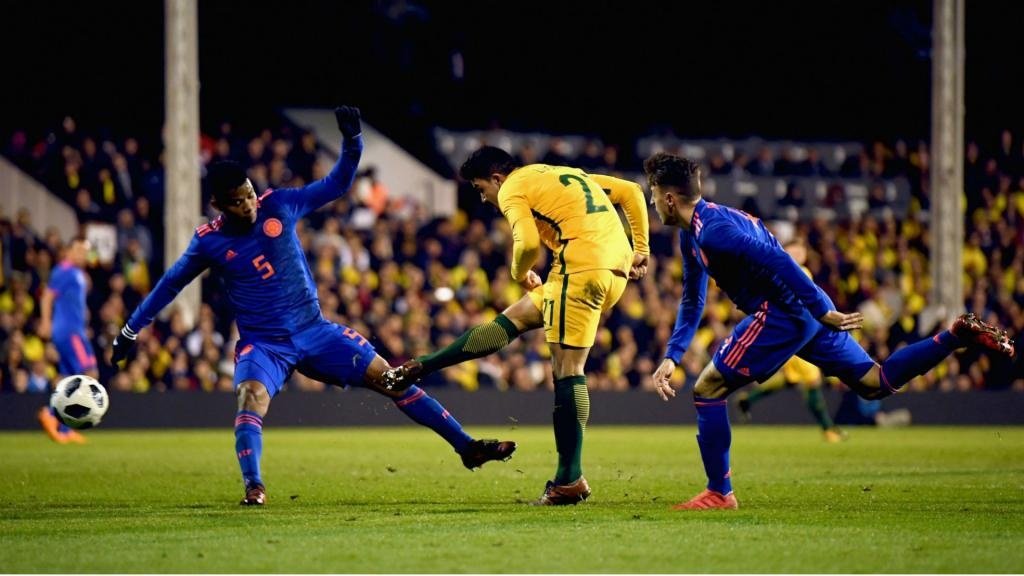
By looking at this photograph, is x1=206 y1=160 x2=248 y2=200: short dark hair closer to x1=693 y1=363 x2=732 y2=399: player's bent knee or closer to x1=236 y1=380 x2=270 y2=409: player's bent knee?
x1=236 y1=380 x2=270 y2=409: player's bent knee

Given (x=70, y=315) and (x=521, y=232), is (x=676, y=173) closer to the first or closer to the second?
(x=521, y=232)

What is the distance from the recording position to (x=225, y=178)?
29.2ft

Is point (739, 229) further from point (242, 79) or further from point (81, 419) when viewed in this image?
point (242, 79)

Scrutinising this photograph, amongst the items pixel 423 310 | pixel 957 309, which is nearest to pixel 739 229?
pixel 423 310

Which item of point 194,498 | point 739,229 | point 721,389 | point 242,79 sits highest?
point 242,79

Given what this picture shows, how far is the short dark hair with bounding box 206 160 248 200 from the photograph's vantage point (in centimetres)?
892

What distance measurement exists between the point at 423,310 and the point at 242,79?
7.83 metres

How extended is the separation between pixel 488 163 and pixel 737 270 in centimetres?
157

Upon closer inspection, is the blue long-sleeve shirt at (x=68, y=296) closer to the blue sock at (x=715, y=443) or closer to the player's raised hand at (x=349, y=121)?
the player's raised hand at (x=349, y=121)

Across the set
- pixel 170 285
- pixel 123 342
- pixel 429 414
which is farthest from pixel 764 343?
pixel 123 342

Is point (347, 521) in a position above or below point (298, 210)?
below

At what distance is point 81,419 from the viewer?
1028 centimetres

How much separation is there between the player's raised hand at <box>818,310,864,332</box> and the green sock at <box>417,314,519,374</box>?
2.05 m

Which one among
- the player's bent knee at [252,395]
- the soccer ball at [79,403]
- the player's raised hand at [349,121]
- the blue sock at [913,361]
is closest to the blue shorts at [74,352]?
the soccer ball at [79,403]
